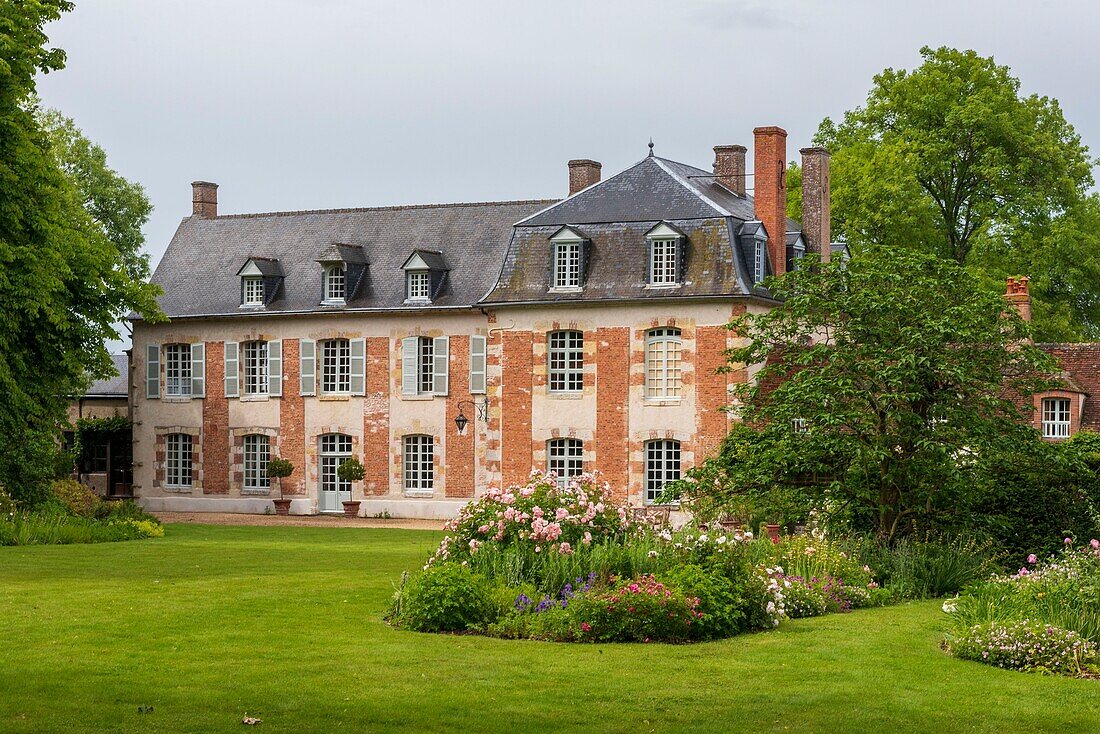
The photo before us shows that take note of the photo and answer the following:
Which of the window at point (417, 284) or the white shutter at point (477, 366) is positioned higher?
the window at point (417, 284)

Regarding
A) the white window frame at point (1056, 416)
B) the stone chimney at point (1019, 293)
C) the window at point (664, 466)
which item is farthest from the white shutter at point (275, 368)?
the white window frame at point (1056, 416)

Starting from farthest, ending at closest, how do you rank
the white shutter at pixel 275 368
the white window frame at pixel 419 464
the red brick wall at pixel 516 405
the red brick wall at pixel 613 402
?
the white shutter at pixel 275 368
the white window frame at pixel 419 464
the red brick wall at pixel 516 405
the red brick wall at pixel 613 402

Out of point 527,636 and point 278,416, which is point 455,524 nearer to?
point 527,636

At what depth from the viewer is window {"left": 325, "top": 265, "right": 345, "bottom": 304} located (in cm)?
3969

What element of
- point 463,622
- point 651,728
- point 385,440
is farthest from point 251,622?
point 385,440

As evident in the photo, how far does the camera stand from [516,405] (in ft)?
116

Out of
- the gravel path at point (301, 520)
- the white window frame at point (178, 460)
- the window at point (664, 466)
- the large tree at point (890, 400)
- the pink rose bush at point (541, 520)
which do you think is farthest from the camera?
the white window frame at point (178, 460)

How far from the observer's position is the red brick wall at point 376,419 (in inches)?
1521

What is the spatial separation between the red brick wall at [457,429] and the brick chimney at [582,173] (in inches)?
192

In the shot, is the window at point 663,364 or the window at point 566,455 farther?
the window at point 566,455

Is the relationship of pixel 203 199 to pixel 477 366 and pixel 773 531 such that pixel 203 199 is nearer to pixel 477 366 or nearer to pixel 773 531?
pixel 477 366

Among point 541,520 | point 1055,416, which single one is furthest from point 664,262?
point 541,520

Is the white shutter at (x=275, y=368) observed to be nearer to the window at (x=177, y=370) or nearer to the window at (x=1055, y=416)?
the window at (x=177, y=370)

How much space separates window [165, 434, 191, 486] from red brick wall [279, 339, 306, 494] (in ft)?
10.1
